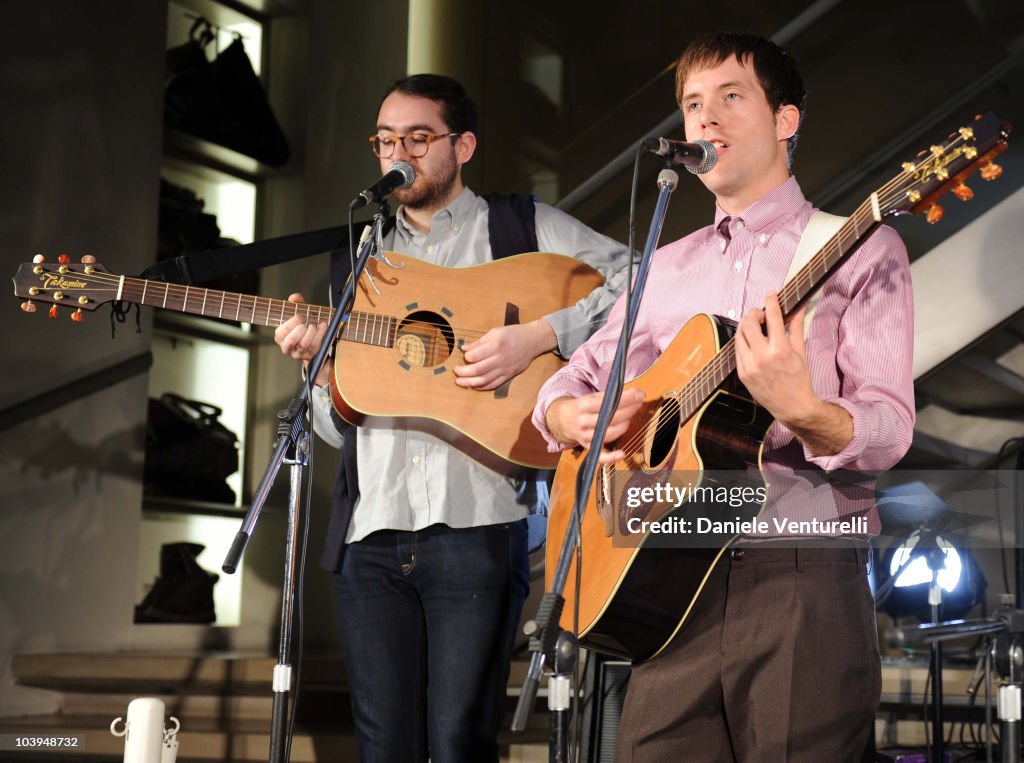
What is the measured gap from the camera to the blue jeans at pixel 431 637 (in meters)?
2.31

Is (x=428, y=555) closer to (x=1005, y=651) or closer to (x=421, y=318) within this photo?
(x=421, y=318)

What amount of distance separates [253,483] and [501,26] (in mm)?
2631

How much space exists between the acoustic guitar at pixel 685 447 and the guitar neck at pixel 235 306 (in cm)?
87

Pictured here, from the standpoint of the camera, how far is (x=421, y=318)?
265cm

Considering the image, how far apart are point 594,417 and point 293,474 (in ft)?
2.58

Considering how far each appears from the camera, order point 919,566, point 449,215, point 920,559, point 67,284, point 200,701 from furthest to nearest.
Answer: point 200,701 → point 919,566 → point 920,559 → point 449,215 → point 67,284

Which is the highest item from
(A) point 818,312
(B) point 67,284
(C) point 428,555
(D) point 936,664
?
(B) point 67,284

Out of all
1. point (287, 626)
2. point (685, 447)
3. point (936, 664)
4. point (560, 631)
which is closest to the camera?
point (560, 631)

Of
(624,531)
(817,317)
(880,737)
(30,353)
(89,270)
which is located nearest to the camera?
(817,317)

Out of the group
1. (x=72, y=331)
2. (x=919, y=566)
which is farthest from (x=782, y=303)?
(x=72, y=331)

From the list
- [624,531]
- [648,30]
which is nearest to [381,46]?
[648,30]

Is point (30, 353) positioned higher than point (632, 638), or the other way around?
point (30, 353)

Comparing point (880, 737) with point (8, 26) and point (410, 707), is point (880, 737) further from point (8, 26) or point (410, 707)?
point (8, 26)

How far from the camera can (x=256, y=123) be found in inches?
199
